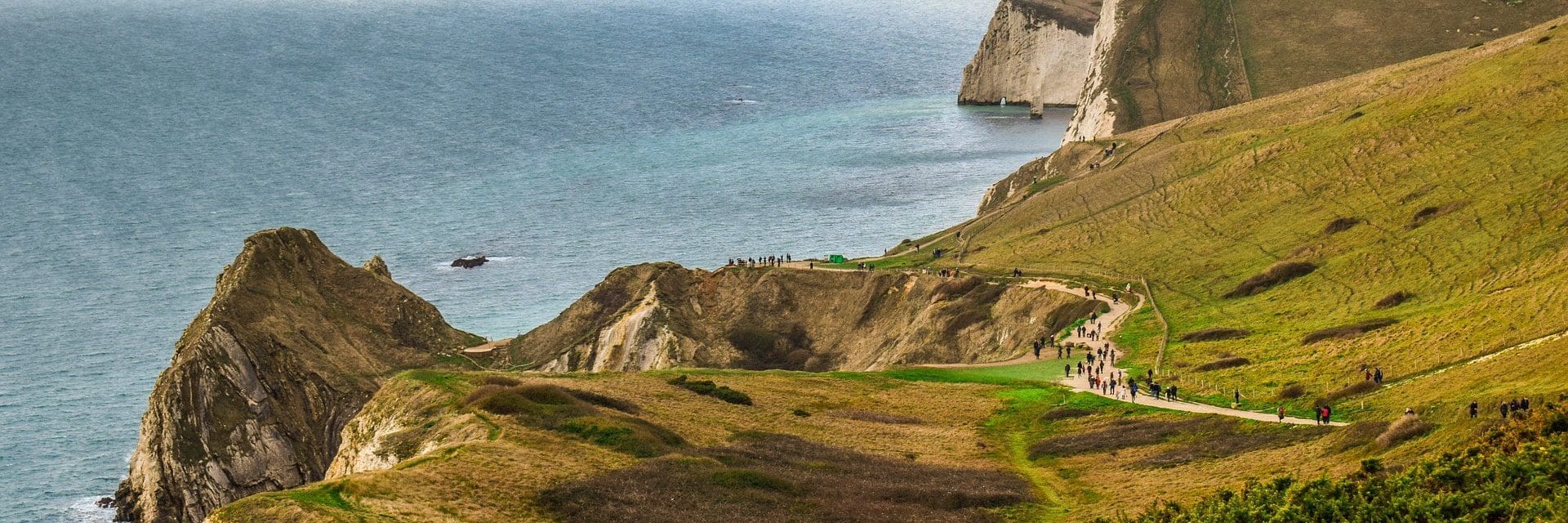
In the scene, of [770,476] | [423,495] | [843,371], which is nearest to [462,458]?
[423,495]

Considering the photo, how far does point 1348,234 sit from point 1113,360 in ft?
75.3

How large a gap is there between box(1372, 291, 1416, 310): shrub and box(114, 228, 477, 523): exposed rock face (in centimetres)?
5476

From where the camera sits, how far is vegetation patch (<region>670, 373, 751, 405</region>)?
261ft

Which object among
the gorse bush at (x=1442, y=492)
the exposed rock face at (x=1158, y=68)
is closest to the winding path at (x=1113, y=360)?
the gorse bush at (x=1442, y=492)

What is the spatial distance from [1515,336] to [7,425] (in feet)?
274

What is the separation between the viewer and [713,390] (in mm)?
80688

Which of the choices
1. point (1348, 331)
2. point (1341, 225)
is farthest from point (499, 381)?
point (1341, 225)

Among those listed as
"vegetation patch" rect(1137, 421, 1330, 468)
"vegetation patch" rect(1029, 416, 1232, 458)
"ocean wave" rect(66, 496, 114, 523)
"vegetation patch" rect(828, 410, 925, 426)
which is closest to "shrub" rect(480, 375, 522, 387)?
"vegetation patch" rect(828, 410, 925, 426)

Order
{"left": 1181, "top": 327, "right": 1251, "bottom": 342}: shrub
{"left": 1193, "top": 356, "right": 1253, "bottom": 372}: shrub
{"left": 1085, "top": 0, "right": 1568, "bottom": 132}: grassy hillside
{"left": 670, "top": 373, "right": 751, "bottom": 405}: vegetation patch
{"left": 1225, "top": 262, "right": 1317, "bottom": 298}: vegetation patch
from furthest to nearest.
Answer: {"left": 1085, "top": 0, "right": 1568, "bottom": 132}: grassy hillside, {"left": 1225, "top": 262, "right": 1317, "bottom": 298}: vegetation patch, {"left": 1181, "top": 327, "right": 1251, "bottom": 342}: shrub, {"left": 1193, "top": 356, "right": 1253, "bottom": 372}: shrub, {"left": 670, "top": 373, "right": 751, "bottom": 405}: vegetation patch

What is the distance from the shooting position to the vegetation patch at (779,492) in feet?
181

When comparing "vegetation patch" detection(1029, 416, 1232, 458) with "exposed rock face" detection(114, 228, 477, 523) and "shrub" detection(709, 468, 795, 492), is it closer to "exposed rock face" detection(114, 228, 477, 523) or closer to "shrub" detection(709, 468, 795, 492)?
"shrub" detection(709, 468, 795, 492)

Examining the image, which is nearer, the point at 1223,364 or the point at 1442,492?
the point at 1442,492

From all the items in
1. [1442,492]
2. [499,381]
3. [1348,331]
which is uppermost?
[1348,331]

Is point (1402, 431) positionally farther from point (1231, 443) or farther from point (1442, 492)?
point (1442, 492)
